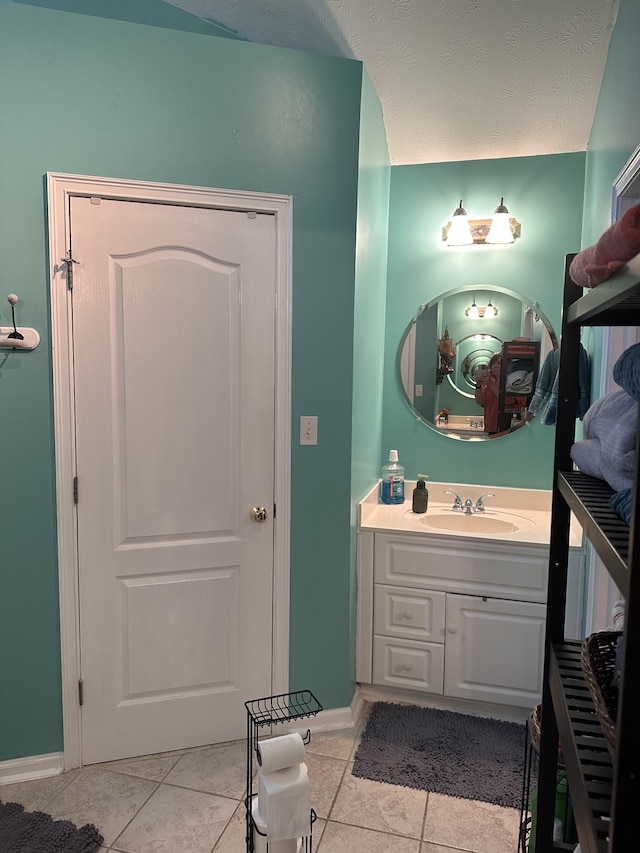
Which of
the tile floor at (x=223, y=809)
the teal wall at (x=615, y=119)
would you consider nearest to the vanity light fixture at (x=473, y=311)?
the teal wall at (x=615, y=119)

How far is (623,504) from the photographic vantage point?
0.81 m

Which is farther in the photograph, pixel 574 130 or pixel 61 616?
pixel 574 130

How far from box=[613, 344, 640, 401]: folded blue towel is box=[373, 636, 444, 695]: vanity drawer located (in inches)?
72.6

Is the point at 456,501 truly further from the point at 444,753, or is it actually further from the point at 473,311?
the point at 444,753

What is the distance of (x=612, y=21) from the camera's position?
6.36 ft

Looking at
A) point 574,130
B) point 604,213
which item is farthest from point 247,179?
point 574,130

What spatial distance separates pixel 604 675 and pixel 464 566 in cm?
150

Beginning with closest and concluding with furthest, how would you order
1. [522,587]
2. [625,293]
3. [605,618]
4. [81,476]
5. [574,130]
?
[625,293] → [605,618] → [81,476] → [522,587] → [574,130]

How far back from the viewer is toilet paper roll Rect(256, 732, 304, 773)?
4.06 feet

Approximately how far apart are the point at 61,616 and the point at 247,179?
5.44 feet

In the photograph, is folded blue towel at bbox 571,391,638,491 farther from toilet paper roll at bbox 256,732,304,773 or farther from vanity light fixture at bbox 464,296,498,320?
vanity light fixture at bbox 464,296,498,320

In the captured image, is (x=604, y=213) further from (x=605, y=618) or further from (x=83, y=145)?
(x=83, y=145)

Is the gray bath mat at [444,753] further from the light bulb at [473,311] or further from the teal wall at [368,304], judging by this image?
the light bulb at [473,311]

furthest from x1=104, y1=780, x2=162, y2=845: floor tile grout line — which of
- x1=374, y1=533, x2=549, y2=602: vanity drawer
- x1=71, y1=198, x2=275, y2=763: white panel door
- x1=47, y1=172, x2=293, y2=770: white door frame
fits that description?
x1=374, y1=533, x2=549, y2=602: vanity drawer
